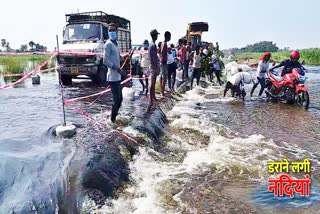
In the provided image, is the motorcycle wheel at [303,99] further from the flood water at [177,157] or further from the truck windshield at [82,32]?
the truck windshield at [82,32]

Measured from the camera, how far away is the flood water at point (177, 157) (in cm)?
424

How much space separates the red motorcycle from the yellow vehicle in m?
14.1

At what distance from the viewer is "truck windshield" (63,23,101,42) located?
14039 millimetres

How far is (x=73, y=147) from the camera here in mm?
5578

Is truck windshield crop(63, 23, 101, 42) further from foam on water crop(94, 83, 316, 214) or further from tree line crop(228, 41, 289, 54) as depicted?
tree line crop(228, 41, 289, 54)

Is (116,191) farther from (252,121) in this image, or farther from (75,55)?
(75,55)

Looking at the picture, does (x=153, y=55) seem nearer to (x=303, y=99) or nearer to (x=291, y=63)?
(x=291, y=63)

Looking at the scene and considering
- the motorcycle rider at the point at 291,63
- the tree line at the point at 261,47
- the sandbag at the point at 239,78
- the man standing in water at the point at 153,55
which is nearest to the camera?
the man standing in water at the point at 153,55

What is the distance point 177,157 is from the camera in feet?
20.4

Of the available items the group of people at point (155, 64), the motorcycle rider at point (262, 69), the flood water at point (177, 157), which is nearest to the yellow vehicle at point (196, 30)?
the group of people at point (155, 64)

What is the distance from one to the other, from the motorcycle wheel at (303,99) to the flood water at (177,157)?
2.10 feet

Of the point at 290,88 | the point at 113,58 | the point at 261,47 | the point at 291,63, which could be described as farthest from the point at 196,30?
the point at 261,47

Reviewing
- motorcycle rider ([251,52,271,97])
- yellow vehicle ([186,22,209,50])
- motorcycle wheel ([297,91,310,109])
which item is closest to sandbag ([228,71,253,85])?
motorcycle rider ([251,52,271,97])

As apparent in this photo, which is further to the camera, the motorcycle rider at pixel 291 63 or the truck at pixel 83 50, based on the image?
the truck at pixel 83 50
